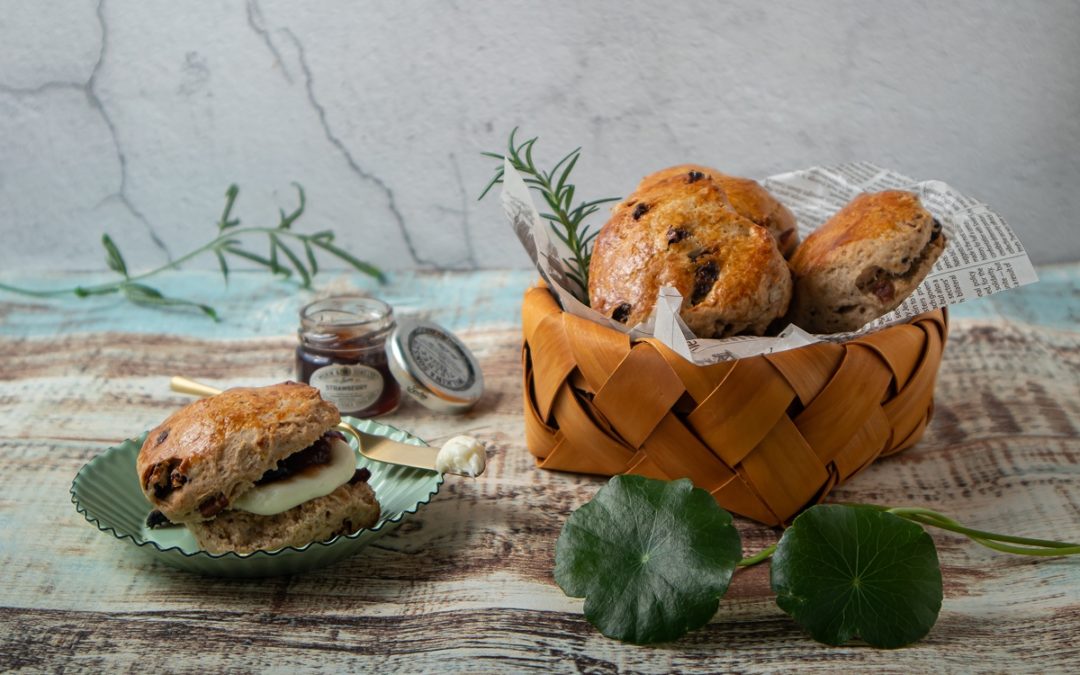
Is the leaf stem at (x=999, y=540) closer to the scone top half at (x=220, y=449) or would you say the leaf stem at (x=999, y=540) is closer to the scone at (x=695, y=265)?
the scone at (x=695, y=265)

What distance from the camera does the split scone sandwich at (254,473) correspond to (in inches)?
A: 44.2

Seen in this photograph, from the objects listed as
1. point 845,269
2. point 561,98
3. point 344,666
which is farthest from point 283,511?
point 561,98

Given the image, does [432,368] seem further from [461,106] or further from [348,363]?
[461,106]

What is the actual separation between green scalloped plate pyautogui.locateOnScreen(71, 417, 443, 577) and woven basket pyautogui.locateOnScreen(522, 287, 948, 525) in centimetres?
21

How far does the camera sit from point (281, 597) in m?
1.12

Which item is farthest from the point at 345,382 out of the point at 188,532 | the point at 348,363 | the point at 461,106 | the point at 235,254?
the point at 461,106

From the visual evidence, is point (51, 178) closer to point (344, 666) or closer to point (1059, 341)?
point (344, 666)

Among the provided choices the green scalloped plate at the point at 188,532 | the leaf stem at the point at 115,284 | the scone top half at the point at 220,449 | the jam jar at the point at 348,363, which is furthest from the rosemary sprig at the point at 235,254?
the scone top half at the point at 220,449

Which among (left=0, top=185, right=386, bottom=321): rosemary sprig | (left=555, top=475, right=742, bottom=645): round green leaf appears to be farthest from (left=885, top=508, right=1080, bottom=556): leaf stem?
(left=0, top=185, right=386, bottom=321): rosemary sprig

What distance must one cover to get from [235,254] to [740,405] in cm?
136

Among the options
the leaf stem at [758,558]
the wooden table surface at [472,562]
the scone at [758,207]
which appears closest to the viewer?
the wooden table surface at [472,562]

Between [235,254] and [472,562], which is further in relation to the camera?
[235,254]

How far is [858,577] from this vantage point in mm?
1049

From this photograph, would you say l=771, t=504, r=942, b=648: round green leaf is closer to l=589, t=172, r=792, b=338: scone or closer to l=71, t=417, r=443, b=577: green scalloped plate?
l=589, t=172, r=792, b=338: scone
